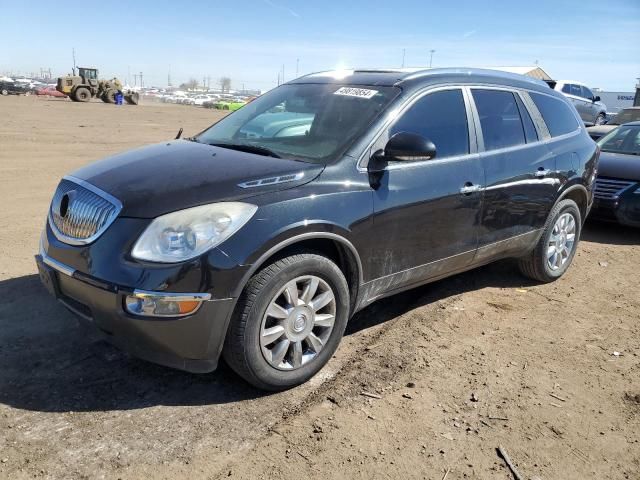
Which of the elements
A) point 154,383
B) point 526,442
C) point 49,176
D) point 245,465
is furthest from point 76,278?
point 49,176

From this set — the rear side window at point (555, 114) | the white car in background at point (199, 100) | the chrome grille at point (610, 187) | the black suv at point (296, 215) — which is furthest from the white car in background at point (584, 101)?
the white car in background at point (199, 100)

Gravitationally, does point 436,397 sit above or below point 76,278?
below

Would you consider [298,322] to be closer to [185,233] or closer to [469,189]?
[185,233]

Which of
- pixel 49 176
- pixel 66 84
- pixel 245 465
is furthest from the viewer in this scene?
pixel 66 84

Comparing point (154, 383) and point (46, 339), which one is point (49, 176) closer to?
point (46, 339)

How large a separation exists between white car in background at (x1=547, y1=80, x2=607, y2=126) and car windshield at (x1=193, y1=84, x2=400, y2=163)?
21452 mm

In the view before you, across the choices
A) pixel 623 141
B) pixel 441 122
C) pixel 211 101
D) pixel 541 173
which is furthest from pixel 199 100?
pixel 441 122

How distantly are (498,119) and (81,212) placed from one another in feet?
10.4

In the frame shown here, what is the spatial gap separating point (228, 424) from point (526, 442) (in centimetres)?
154

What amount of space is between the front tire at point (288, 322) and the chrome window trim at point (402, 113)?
0.73 metres

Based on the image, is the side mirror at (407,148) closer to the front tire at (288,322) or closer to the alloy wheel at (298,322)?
the front tire at (288,322)

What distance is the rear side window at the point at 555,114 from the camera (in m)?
4.96

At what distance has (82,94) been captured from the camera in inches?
1517

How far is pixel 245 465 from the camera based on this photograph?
8.37ft
